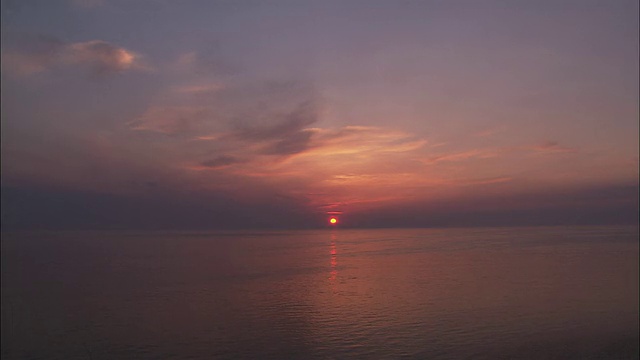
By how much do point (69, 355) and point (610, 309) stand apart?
30553 millimetres

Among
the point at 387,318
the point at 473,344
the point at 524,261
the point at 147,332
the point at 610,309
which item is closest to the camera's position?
the point at 473,344

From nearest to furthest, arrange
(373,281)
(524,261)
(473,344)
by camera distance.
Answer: (473,344) → (373,281) → (524,261)

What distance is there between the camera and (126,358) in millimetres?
22594

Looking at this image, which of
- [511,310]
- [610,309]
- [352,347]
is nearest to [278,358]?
[352,347]

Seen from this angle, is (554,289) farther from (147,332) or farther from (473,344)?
(147,332)

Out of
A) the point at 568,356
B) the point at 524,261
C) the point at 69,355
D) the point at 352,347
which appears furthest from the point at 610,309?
the point at 524,261

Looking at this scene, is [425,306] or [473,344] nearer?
[473,344]

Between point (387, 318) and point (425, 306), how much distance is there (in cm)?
521

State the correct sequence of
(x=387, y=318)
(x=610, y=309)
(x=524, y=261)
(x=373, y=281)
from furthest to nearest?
(x=524, y=261)
(x=373, y=281)
(x=610, y=309)
(x=387, y=318)

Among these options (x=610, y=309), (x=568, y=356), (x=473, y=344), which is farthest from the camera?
(x=610, y=309)

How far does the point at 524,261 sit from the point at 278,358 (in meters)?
54.4

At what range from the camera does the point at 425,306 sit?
112ft

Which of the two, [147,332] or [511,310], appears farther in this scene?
[511,310]

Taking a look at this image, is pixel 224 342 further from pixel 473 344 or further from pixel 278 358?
pixel 473 344
